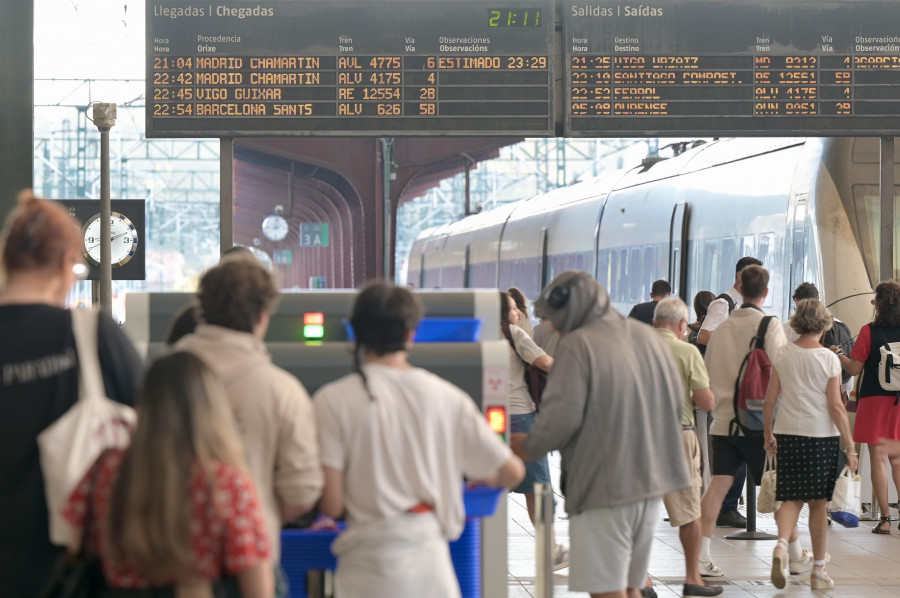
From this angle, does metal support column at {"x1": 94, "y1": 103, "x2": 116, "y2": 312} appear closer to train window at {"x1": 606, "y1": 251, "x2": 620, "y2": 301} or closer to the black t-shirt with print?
the black t-shirt with print

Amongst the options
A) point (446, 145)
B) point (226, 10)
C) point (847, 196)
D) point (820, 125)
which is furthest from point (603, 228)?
point (226, 10)

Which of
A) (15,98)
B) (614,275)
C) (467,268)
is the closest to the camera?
(15,98)

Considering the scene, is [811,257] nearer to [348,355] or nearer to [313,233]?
[348,355]

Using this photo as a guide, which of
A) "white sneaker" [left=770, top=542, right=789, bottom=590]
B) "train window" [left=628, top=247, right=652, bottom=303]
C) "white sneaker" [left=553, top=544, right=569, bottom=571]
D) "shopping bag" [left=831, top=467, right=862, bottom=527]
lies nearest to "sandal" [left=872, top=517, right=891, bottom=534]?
"shopping bag" [left=831, top=467, right=862, bottom=527]

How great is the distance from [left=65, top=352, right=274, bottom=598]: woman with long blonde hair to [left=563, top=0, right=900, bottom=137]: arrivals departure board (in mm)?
7239

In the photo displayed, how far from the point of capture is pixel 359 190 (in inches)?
770

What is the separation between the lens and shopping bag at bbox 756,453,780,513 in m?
7.39

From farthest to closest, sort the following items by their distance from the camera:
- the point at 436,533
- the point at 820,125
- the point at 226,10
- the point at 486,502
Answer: the point at 820,125
the point at 226,10
the point at 486,502
the point at 436,533

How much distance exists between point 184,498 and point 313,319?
2.27 meters

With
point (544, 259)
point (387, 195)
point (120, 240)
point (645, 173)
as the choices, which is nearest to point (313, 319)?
point (120, 240)

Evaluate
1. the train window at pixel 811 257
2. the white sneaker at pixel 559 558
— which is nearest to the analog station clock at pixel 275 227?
the train window at pixel 811 257

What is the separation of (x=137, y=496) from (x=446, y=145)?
1751 cm

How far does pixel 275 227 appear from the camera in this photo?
28.7 metres

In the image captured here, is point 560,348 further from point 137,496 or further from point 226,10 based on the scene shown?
point 226,10
